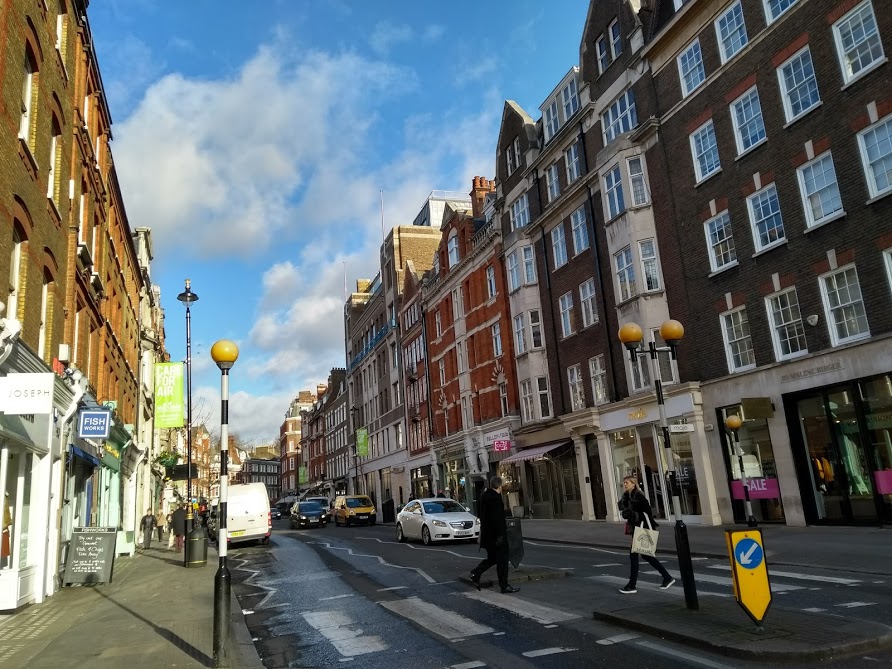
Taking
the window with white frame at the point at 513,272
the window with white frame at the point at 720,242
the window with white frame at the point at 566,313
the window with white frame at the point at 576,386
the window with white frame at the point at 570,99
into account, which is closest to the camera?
the window with white frame at the point at 720,242

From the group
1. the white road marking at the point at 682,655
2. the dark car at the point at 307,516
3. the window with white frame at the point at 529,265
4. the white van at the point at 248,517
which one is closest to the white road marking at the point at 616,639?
the white road marking at the point at 682,655

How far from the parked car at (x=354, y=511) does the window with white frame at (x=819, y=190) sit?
98.8 ft

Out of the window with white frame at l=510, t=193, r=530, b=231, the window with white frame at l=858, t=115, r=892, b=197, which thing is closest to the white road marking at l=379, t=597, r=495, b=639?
the window with white frame at l=858, t=115, r=892, b=197

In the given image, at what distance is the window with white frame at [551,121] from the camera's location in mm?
31534

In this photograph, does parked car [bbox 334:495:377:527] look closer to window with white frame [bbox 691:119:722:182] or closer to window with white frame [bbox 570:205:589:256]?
window with white frame [bbox 570:205:589:256]

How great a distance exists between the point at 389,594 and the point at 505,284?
25.2m

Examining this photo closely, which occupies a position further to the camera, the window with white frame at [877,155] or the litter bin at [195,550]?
the litter bin at [195,550]

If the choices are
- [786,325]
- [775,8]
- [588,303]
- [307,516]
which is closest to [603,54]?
[775,8]

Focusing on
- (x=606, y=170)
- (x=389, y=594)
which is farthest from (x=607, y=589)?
(x=606, y=170)

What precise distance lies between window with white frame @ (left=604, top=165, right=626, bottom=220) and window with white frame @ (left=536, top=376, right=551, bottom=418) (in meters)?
8.74

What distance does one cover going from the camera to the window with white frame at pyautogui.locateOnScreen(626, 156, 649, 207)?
82.2 feet

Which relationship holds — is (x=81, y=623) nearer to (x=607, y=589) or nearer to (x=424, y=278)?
(x=607, y=589)

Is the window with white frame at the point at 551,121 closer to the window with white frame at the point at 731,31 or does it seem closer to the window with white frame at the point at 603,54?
the window with white frame at the point at 603,54

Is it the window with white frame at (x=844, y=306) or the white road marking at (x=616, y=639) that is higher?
the window with white frame at (x=844, y=306)
